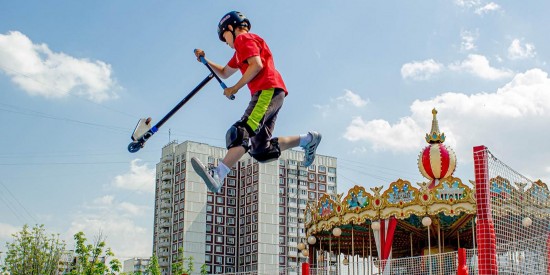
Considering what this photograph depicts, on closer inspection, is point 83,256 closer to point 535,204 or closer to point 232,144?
point 535,204

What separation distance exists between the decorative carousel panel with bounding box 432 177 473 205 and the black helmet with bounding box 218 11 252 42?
56.8 ft

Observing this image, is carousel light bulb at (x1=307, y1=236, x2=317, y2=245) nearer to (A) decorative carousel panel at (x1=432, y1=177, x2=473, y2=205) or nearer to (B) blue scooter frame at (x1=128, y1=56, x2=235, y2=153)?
(A) decorative carousel panel at (x1=432, y1=177, x2=473, y2=205)

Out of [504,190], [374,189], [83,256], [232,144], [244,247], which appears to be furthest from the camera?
[244,247]

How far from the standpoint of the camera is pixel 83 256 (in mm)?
34875

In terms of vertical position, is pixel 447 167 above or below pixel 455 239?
above

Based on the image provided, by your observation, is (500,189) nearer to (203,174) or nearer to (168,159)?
(203,174)

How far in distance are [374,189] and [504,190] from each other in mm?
14345

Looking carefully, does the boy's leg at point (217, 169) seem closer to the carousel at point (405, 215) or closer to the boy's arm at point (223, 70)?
the boy's arm at point (223, 70)

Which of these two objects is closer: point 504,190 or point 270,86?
point 270,86

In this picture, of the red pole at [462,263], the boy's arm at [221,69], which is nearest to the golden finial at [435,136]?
the red pole at [462,263]

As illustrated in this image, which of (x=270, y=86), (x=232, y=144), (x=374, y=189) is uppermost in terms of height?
(x=374, y=189)

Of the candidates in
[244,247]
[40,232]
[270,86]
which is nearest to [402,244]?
[40,232]

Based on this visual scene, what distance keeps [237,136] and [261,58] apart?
722mm

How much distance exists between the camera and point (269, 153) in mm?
6117
